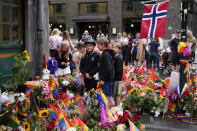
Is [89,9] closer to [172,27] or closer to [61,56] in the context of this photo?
[172,27]

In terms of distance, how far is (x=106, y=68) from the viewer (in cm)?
543

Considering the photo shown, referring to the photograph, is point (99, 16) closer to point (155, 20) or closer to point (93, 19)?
point (93, 19)

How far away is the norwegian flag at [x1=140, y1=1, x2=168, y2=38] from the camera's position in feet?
19.6

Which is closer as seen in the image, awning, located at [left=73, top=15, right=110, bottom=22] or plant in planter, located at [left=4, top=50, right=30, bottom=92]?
plant in planter, located at [left=4, top=50, right=30, bottom=92]

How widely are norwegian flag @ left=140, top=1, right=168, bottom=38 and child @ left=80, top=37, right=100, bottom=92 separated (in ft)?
4.38

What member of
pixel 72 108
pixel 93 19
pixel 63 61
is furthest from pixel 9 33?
pixel 93 19

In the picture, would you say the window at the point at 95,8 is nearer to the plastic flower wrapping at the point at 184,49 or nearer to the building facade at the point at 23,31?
the building facade at the point at 23,31

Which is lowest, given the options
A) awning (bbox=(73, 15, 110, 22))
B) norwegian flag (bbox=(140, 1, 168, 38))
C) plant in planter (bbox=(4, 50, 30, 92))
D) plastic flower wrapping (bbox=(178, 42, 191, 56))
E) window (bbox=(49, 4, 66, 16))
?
plant in planter (bbox=(4, 50, 30, 92))

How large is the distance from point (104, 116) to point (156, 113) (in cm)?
201

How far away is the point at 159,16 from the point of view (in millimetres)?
6027

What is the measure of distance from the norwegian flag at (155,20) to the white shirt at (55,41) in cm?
349

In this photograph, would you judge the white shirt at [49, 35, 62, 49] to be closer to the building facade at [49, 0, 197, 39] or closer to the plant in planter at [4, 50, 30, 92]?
the plant in planter at [4, 50, 30, 92]

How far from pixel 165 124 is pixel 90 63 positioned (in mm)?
2145

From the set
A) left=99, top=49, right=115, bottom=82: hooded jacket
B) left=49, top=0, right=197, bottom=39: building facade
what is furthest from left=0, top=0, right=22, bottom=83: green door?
left=49, top=0, right=197, bottom=39: building facade
